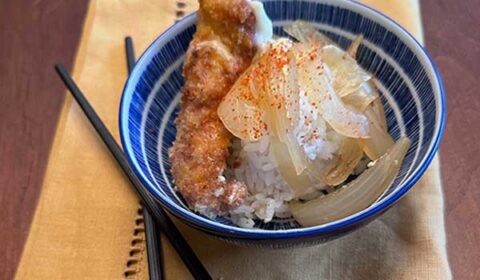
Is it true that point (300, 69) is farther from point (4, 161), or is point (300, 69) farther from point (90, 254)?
point (4, 161)

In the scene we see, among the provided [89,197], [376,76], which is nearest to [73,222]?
[89,197]

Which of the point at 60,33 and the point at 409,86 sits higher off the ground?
the point at 409,86

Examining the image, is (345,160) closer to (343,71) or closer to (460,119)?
(343,71)

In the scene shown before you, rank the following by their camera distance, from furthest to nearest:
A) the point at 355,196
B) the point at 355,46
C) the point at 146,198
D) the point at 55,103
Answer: the point at 55,103 < the point at 355,46 < the point at 146,198 < the point at 355,196

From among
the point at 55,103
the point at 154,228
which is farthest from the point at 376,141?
the point at 55,103

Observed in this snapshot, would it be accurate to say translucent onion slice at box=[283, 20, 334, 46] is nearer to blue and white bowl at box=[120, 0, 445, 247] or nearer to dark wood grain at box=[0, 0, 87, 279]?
blue and white bowl at box=[120, 0, 445, 247]

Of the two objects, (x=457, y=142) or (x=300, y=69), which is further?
(x=457, y=142)
